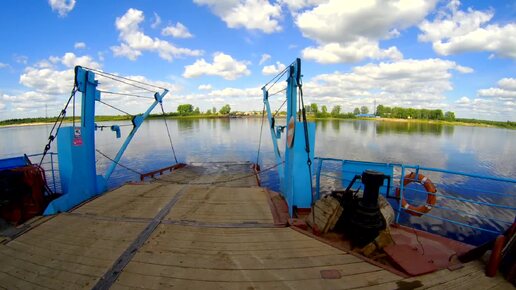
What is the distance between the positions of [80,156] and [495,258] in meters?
8.99

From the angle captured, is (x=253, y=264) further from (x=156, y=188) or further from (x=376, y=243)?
(x=156, y=188)

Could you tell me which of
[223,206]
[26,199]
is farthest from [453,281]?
[26,199]

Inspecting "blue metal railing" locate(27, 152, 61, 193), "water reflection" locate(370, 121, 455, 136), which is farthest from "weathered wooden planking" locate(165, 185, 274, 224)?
"water reflection" locate(370, 121, 455, 136)

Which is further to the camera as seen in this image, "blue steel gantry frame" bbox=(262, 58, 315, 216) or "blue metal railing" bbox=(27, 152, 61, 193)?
"blue metal railing" bbox=(27, 152, 61, 193)

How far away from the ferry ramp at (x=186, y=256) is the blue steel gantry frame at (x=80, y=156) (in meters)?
0.63

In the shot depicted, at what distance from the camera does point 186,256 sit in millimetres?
3854

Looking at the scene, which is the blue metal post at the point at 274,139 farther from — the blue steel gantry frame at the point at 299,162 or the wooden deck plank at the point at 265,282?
the wooden deck plank at the point at 265,282

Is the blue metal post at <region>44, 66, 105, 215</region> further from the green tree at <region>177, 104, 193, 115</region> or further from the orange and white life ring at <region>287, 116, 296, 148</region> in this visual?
the green tree at <region>177, 104, 193, 115</region>

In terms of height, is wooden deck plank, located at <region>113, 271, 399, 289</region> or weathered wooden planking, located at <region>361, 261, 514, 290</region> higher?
weathered wooden planking, located at <region>361, 261, 514, 290</region>

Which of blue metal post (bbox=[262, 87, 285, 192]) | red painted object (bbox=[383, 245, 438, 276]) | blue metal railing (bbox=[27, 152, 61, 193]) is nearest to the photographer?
red painted object (bbox=[383, 245, 438, 276])

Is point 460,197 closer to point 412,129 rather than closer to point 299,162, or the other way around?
point 299,162

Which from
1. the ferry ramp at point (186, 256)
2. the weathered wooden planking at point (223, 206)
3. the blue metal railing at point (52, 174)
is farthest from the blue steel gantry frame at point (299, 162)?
the blue metal railing at point (52, 174)

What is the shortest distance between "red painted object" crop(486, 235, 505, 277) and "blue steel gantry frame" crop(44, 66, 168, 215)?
8.38 m

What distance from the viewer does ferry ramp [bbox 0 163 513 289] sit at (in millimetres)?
3238
